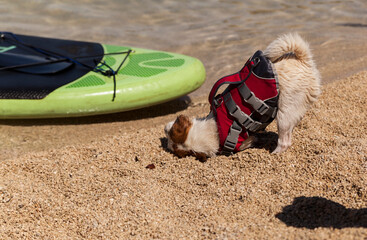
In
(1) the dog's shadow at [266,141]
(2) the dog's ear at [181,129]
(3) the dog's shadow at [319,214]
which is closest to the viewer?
(3) the dog's shadow at [319,214]

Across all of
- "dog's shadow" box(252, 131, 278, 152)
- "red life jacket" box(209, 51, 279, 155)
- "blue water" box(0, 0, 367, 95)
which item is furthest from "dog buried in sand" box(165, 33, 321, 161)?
"blue water" box(0, 0, 367, 95)

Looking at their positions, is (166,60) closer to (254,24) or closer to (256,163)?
(256,163)

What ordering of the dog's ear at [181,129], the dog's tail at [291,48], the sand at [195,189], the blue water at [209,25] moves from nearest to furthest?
1. the sand at [195,189]
2. the dog's tail at [291,48]
3. the dog's ear at [181,129]
4. the blue water at [209,25]

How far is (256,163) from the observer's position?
312 cm

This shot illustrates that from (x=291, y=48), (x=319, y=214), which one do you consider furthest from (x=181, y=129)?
(x=319, y=214)

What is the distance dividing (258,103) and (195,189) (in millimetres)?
850

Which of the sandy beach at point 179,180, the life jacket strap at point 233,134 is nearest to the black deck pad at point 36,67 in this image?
the sandy beach at point 179,180

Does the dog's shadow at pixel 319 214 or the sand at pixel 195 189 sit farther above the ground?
the dog's shadow at pixel 319 214

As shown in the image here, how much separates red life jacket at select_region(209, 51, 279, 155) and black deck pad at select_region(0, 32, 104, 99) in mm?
2338

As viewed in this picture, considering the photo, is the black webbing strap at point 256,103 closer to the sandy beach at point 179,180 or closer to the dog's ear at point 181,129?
the sandy beach at point 179,180

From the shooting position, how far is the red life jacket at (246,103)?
3037 mm

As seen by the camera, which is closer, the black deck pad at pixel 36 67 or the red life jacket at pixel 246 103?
the red life jacket at pixel 246 103

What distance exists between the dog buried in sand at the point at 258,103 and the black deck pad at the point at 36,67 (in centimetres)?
209

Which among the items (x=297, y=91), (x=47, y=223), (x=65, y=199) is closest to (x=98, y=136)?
(x=65, y=199)
